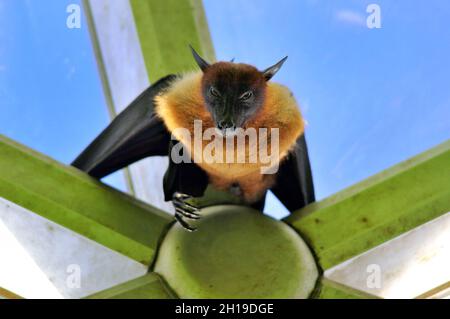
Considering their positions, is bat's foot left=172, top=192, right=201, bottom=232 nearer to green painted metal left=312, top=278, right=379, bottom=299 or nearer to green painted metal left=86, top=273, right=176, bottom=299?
green painted metal left=86, top=273, right=176, bottom=299

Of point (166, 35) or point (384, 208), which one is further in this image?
point (166, 35)

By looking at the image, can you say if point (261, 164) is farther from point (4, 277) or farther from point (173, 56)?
point (4, 277)

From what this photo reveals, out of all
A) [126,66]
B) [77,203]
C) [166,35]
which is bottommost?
[77,203]

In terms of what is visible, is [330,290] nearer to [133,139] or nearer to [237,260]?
[237,260]

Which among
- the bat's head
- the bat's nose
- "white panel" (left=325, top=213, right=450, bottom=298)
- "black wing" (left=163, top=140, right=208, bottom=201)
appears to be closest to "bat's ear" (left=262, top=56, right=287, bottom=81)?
the bat's head

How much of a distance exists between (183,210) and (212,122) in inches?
13.6

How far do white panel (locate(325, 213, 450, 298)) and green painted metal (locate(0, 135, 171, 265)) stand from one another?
710 millimetres

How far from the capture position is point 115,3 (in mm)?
3822

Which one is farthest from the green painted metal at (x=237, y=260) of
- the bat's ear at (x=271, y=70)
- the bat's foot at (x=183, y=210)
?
the bat's ear at (x=271, y=70)

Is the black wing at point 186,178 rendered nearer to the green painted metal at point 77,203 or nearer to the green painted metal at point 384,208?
the green painted metal at point 77,203

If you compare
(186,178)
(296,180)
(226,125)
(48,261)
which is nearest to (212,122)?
(226,125)

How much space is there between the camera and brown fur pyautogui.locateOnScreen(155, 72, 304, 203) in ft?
9.02

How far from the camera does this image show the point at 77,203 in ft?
8.43

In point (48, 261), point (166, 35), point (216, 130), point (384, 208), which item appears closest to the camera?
point (384, 208)
